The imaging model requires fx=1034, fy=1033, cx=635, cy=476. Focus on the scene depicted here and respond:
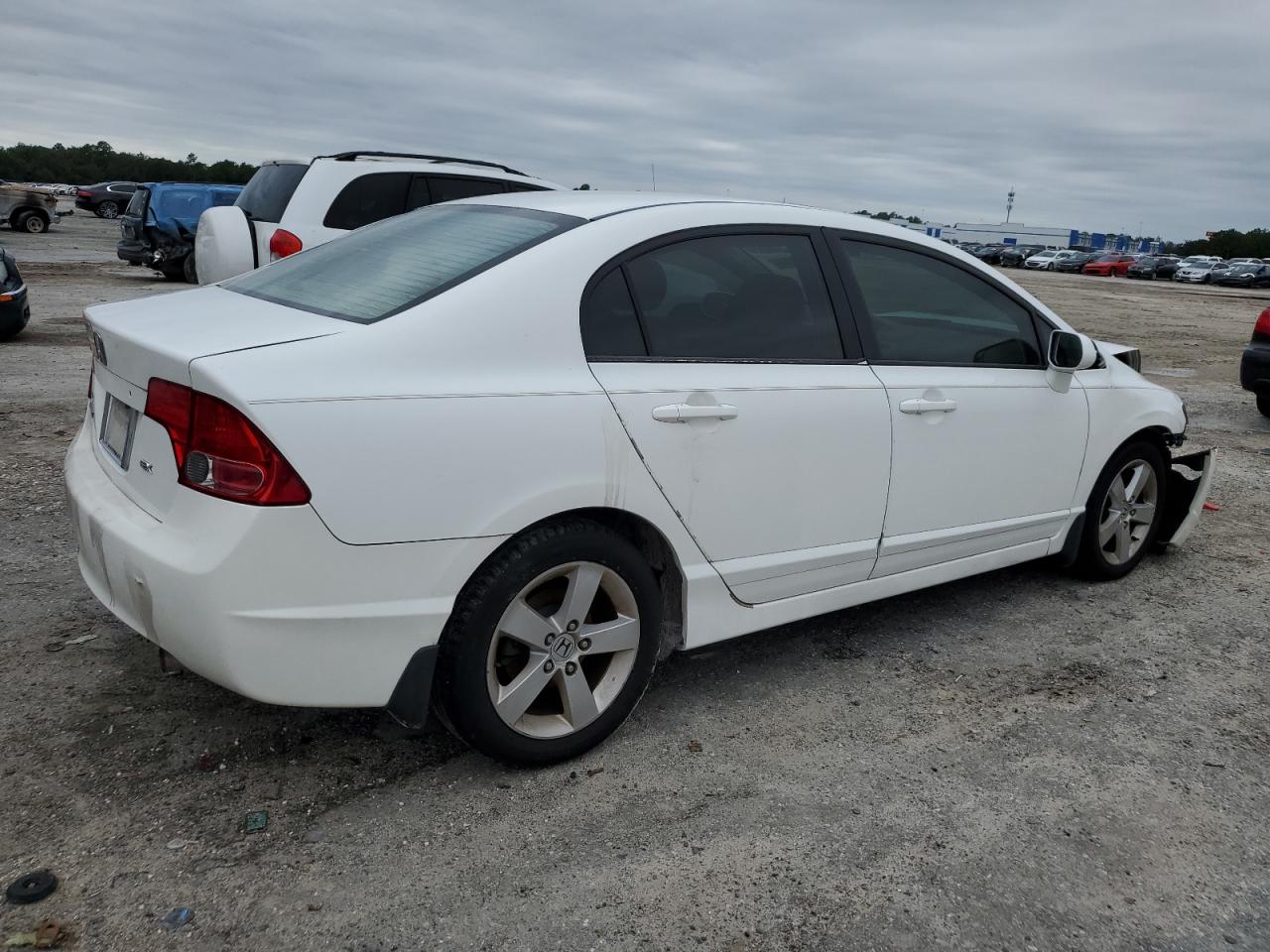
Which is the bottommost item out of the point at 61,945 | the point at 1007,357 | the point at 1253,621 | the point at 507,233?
the point at 61,945

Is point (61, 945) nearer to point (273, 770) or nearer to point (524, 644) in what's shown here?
point (273, 770)

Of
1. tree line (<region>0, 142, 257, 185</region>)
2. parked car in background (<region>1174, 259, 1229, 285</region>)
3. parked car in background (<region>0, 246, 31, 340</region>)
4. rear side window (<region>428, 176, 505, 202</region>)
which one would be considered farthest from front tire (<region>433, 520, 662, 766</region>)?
tree line (<region>0, 142, 257, 185</region>)

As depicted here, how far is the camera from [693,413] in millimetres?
3020

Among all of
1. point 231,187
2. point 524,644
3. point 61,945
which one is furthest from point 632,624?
point 231,187

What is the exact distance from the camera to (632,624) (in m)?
3.01

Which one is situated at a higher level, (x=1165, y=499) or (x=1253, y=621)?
(x=1165, y=499)

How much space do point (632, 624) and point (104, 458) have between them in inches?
63.4

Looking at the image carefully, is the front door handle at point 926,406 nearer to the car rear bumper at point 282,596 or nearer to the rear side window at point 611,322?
the rear side window at point 611,322

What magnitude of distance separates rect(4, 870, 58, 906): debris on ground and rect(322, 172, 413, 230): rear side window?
716 centimetres

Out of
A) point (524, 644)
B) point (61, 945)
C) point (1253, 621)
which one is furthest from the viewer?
point (1253, 621)

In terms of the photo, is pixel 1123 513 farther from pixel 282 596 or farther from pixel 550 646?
pixel 282 596

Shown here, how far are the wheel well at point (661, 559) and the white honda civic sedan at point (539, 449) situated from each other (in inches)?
0.5

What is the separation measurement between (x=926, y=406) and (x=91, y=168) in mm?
88607

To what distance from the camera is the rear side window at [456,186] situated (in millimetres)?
9305
